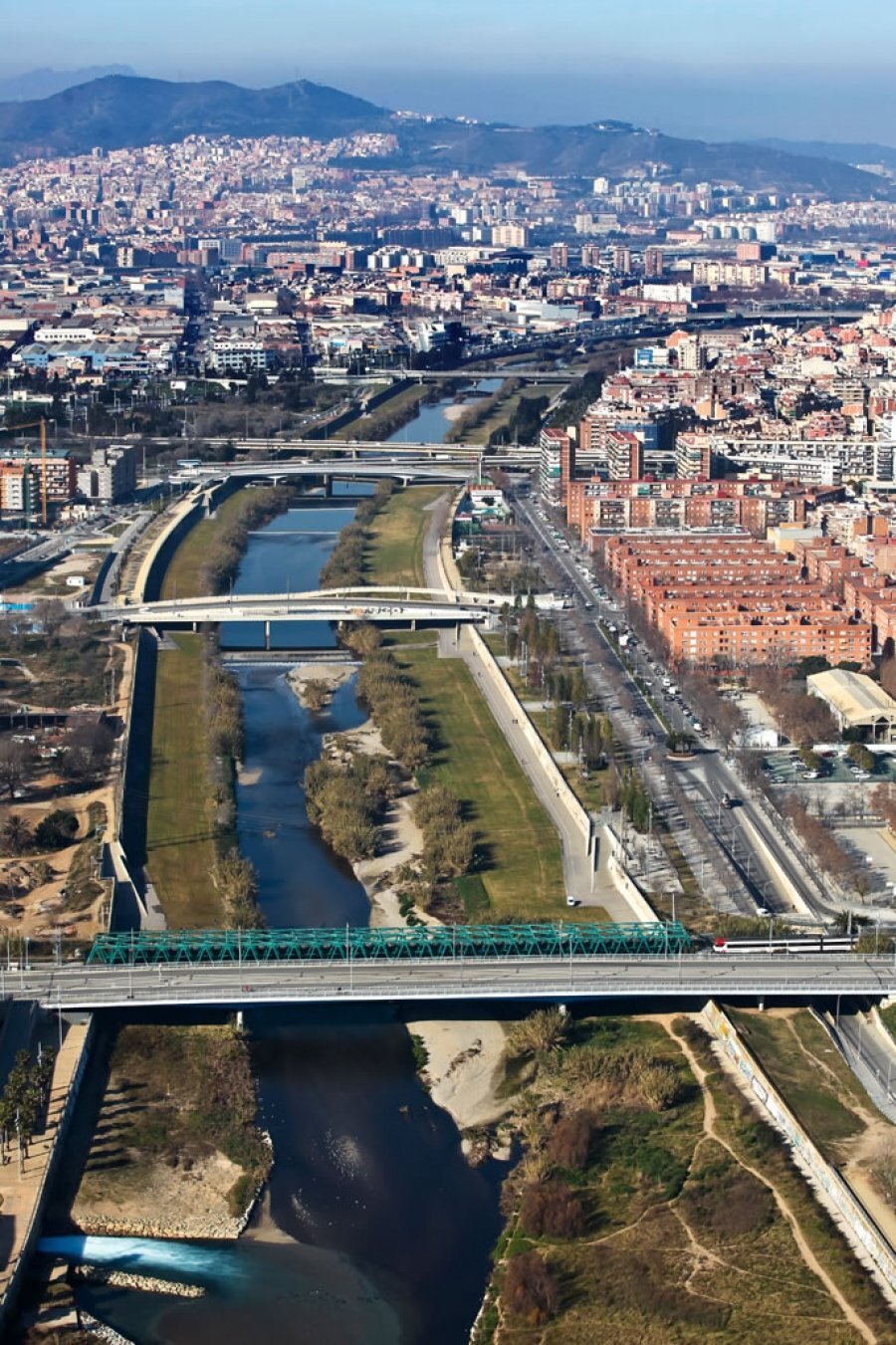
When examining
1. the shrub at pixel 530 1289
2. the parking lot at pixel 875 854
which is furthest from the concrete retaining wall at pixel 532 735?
the shrub at pixel 530 1289

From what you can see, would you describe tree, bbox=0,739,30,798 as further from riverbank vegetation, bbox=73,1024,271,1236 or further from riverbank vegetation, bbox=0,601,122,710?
riverbank vegetation, bbox=73,1024,271,1236

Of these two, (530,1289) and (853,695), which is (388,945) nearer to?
(530,1289)

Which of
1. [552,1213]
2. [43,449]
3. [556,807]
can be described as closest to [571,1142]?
[552,1213]

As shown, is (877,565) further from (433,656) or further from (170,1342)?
(170,1342)

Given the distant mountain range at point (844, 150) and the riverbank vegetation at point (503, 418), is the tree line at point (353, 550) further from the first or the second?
the distant mountain range at point (844, 150)

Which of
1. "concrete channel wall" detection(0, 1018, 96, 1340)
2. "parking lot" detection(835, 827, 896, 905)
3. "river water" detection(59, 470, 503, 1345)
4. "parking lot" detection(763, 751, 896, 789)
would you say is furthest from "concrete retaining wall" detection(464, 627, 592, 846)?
"concrete channel wall" detection(0, 1018, 96, 1340)

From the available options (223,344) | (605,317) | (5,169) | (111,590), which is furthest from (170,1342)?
(5,169)
